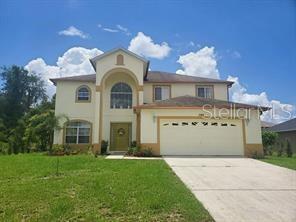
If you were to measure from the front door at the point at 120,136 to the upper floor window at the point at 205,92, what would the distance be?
22.5 ft

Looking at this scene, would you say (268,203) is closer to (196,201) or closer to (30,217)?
(196,201)

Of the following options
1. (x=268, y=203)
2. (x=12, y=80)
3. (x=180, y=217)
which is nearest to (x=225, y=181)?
(x=268, y=203)

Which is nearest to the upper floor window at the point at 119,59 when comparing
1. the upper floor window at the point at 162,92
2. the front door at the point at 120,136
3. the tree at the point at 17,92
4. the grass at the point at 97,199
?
the upper floor window at the point at 162,92

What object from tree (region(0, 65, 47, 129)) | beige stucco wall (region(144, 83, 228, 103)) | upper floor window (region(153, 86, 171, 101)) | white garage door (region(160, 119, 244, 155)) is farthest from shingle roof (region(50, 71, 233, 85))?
tree (region(0, 65, 47, 129))

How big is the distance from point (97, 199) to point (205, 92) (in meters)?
18.3

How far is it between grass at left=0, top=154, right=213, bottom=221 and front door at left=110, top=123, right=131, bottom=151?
Result: 12.0 meters

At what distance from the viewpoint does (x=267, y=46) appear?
695 centimetres

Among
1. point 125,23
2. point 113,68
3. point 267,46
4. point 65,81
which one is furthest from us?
point 65,81

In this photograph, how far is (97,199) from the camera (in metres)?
5.90

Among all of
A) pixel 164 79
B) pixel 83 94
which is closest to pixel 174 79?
pixel 164 79

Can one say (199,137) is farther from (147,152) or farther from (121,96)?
(121,96)

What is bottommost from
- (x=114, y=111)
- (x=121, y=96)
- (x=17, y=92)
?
(x=114, y=111)

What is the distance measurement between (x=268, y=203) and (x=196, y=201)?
1704mm

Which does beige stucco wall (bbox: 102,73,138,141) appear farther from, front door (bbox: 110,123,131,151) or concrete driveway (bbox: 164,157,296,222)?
concrete driveway (bbox: 164,157,296,222)
